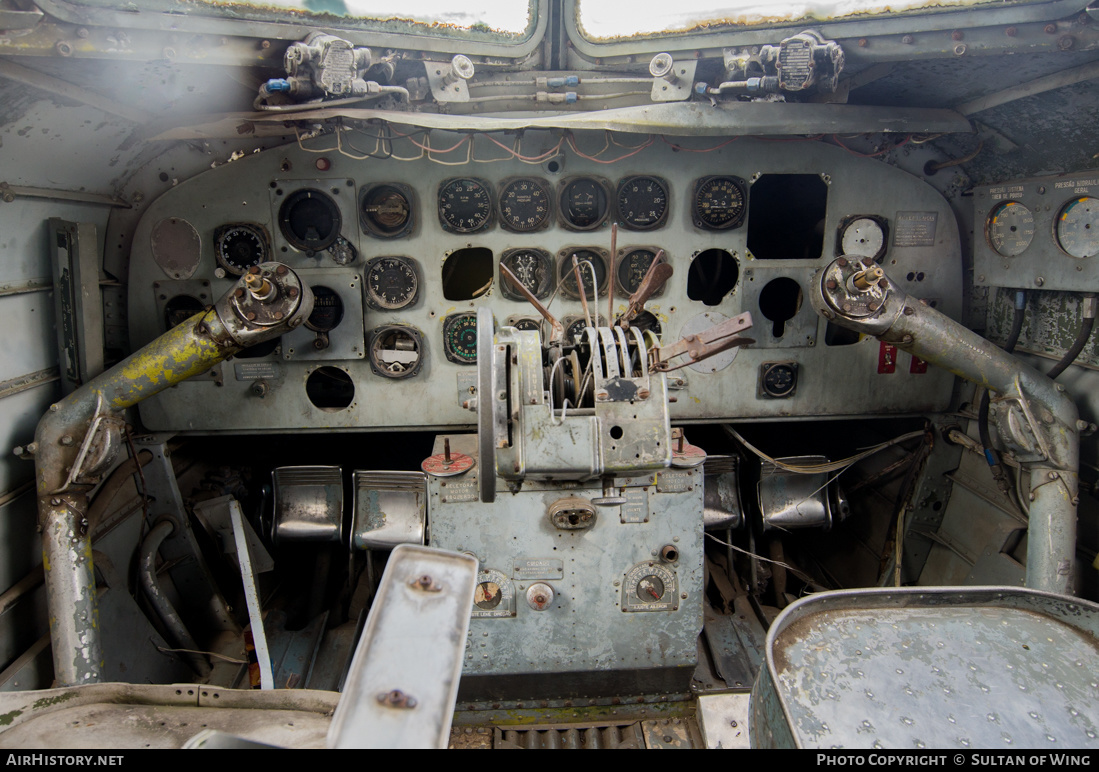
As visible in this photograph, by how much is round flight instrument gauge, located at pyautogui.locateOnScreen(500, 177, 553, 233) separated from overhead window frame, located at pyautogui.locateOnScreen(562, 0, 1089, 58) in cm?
58

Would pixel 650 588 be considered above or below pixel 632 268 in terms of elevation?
below

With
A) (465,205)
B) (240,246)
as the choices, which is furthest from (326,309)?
(465,205)

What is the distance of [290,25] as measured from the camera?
83.0 inches

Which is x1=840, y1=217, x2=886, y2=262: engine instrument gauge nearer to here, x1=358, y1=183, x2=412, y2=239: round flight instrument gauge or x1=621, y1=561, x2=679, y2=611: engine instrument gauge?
x1=621, y1=561, x2=679, y2=611: engine instrument gauge

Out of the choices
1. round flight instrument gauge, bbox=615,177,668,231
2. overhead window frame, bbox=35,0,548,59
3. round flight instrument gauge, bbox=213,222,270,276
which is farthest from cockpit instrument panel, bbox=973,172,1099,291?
round flight instrument gauge, bbox=213,222,270,276

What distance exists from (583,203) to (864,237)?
51.3 inches

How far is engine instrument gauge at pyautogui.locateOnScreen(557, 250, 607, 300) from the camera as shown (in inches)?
115

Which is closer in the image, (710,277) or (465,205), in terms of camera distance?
(465,205)

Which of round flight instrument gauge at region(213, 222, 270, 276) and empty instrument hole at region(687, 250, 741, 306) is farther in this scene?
empty instrument hole at region(687, 250, 741, 306)

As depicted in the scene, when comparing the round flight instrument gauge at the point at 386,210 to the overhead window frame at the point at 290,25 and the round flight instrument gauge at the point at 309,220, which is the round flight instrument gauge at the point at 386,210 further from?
the overhead window frame at the point at 290,25

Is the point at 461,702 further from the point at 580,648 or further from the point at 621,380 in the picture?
the point at 621,380

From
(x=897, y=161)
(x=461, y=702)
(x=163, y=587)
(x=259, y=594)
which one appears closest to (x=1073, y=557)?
(x=897, y=161)

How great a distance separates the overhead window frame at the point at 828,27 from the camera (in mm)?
1960

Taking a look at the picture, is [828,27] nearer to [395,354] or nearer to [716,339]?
[716,339]
